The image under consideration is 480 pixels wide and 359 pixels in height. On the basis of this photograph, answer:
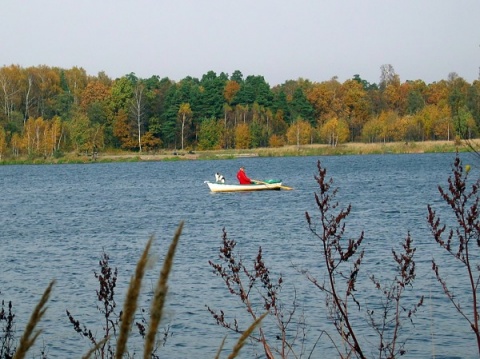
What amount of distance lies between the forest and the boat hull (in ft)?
170

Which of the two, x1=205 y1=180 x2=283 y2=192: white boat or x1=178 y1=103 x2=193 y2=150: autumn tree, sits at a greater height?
x1=178 y1=103 x2=193 y2=150: autumn tree

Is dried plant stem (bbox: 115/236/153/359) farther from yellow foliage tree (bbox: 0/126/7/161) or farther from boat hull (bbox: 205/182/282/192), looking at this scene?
yellow foliage tree (bbox: 0/126/7/161)

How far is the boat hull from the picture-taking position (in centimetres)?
4528

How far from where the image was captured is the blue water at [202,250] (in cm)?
1389

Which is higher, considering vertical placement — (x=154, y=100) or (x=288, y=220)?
(x=154, y=100)

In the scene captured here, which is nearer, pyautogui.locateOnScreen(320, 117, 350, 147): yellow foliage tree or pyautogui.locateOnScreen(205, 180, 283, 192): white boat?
pyautogui.locateOnScreen(205, 180, 283, 192): white boat

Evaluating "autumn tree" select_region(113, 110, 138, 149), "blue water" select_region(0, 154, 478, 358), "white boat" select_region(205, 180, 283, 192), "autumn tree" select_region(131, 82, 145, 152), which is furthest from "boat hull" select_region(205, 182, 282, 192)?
"autumn tree" select_region(113, 110, 138, 149)

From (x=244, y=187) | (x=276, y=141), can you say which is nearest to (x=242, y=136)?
(x=276, y=141)

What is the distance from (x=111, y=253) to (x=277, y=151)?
74.9m

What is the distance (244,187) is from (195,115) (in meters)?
62.6

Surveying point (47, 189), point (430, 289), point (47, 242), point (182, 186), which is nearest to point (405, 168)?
point (182, 186)

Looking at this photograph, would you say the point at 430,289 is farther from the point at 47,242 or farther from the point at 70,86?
the point at 70,86

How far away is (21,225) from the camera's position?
1335 inches

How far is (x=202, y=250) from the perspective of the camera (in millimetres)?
24125
